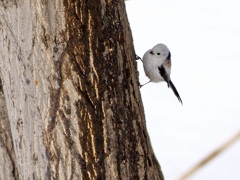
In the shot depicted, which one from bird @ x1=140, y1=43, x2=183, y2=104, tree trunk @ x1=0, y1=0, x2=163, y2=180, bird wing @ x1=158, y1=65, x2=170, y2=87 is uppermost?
bird @ x1=140, y1=43, x2=183, y2=104

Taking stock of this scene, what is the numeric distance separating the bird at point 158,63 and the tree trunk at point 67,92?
1.35 metres

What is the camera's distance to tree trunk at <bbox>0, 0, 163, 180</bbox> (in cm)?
151

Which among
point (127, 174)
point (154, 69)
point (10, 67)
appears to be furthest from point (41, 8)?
point (154, 69)

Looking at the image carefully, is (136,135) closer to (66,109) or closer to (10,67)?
(66,109)

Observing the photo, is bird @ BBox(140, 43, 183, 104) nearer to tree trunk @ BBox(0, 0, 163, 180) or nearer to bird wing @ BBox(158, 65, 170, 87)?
bird wing @ BBox(158, 65, 170, 87)

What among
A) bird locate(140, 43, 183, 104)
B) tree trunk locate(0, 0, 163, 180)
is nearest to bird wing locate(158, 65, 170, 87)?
bird locate(140, 43, 183, 104)

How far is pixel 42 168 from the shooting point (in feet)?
5.00

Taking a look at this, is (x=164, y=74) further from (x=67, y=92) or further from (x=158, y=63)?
(x=67, y=92)

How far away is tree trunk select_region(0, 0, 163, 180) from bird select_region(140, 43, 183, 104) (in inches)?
53.3

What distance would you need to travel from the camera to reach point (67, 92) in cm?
152

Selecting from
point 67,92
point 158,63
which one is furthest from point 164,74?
point 67,92

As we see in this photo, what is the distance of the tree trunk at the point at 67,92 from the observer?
1.51 meters

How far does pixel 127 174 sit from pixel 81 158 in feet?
0.58

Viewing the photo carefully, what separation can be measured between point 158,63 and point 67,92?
1527 millimetres
